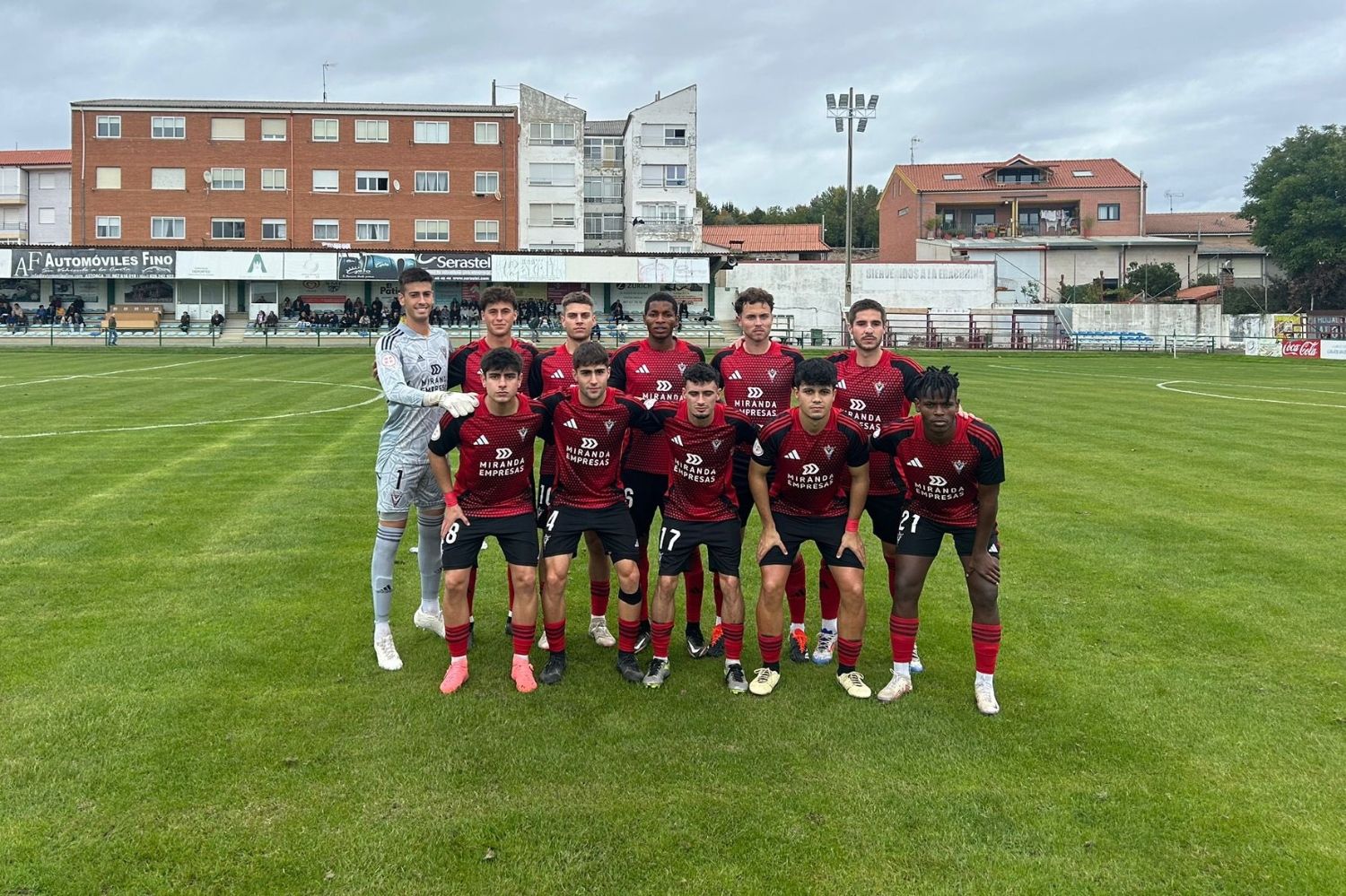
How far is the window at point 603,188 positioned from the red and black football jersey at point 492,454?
64.0 meters

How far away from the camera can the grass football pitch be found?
3529 mm

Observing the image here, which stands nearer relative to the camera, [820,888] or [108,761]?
[820,888]

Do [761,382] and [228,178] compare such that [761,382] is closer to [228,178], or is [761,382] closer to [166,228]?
[228,178]

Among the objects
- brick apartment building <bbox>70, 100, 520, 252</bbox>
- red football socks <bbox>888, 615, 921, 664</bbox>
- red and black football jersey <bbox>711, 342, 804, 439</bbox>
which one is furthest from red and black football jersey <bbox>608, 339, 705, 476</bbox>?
brick apartment building <bbox>70, 100, 520, 252</bbox>

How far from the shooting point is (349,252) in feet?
170

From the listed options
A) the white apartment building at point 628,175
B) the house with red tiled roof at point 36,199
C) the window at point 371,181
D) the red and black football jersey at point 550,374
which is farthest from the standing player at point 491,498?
the house with red tiled roof at point 36,199

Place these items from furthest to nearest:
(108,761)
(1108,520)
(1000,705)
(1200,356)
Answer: (1200,356) < (1108,520) < (1000,705) < (108,761)

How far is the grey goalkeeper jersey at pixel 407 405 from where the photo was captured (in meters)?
5.82

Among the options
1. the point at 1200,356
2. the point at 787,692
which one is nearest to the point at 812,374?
the point at 787,692

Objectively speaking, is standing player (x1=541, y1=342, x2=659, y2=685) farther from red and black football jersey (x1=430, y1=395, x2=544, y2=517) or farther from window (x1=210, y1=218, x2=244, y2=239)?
window (x1=210, y1=218, x2=244, y2=239)

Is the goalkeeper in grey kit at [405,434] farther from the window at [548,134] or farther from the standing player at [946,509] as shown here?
the window at [548,134]

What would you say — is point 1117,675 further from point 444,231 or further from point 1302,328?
point 444,231

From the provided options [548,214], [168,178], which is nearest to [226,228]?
[168,178]

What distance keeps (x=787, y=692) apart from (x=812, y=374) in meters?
1.79
